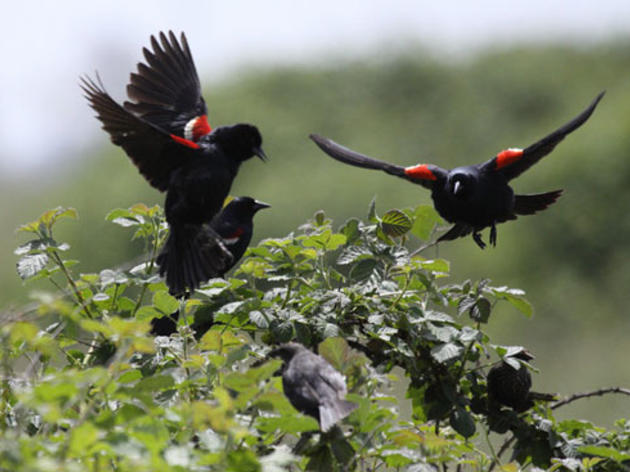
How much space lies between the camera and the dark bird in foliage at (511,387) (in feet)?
6.24

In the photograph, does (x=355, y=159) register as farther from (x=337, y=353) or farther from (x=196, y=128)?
(x=337, y=353)

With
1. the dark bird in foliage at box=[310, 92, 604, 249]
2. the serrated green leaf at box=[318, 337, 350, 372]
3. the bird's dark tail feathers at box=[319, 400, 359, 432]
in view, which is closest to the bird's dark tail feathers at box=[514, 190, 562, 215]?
the dark bird in foliage at box=[310, 92, 604, 249]

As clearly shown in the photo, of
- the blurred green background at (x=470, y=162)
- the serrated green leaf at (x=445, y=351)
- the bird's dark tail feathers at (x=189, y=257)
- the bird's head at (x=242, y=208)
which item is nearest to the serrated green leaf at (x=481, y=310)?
the serrated green leaf at (x=445, y=351)

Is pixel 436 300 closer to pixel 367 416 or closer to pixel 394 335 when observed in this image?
pixel 394 335

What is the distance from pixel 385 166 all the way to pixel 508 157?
16.9 inches

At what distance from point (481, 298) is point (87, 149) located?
17546 mm

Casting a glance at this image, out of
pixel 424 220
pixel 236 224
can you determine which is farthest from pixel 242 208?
pixel 424 220

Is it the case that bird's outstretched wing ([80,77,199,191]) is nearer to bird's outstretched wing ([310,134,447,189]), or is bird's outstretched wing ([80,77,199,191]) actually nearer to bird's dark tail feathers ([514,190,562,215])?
bird's outstretched wing ([310,134,447,189])

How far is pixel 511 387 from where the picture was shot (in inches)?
75.1

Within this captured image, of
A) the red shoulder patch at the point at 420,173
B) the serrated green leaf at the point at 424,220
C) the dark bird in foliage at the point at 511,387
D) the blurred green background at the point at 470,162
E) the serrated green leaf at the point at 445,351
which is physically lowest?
the serrated green leaf at the point at 445,351

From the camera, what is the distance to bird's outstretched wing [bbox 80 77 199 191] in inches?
89.0

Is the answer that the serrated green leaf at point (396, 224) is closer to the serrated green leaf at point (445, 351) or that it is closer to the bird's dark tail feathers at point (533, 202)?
the serrated green leaf at point (445, 351)

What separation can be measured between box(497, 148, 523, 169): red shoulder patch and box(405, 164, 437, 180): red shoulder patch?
0.23 metres

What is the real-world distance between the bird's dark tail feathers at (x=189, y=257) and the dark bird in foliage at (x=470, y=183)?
483 mm
